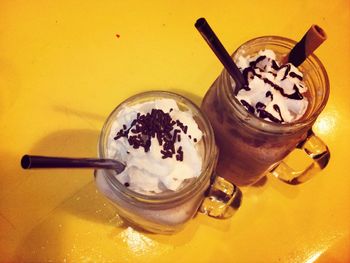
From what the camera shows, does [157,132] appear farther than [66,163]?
Yes

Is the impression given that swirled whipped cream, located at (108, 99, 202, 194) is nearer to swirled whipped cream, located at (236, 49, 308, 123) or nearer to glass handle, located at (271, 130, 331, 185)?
swirled whipped cream, located at (236, 49, 308, 123)

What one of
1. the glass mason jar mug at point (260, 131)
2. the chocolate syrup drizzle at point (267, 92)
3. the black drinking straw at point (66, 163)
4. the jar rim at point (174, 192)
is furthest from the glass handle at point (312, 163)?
the black drinking straw at point (66, 163)

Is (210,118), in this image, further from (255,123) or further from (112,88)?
(112,88)

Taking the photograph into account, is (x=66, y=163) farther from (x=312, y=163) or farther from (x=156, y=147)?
(x=312, y=163)

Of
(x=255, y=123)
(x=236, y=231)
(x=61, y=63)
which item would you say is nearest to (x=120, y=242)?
(x=236, y=231)

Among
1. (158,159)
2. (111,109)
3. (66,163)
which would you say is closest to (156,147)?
(158,159)

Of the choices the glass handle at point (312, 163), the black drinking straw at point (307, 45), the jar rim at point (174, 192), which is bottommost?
the glass handle at point (312, 163)

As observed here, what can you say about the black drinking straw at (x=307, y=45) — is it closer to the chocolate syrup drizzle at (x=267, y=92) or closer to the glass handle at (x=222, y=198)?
the chocolate syrup drizzle at (x=267, y=92)
